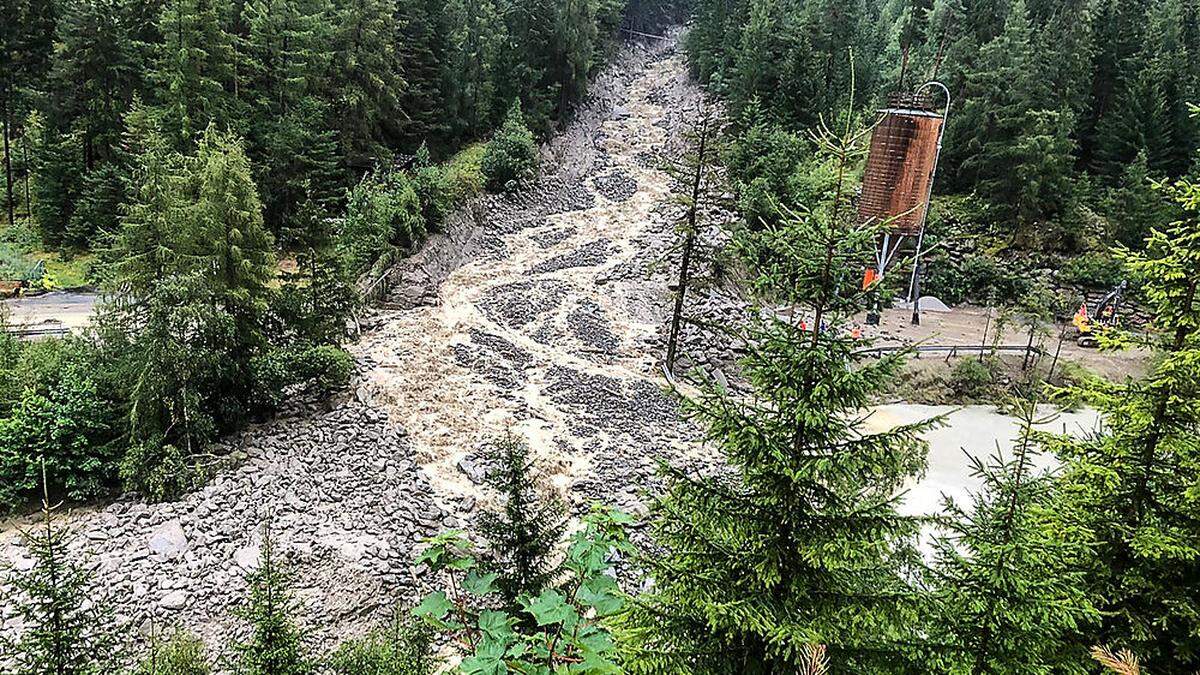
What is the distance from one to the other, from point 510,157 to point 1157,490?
33.3 metres

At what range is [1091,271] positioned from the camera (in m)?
32.2

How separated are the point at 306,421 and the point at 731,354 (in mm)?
13972

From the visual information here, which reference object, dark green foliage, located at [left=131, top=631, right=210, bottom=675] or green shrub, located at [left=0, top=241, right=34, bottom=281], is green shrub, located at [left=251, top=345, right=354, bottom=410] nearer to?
dark green foliage, located at [left=131, top=631, right=210, bottom=675]

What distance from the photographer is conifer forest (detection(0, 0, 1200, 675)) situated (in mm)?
5188

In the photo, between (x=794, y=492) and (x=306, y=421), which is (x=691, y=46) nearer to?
(x=306, y=421)

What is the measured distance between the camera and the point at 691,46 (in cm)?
5891

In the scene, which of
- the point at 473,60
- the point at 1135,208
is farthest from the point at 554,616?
the point at 473,60

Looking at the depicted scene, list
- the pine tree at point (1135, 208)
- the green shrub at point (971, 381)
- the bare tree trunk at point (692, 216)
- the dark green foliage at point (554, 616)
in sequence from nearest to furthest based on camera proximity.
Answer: the dark green foliage at point (554, 616) → the bare tree trunk at point (692, 216) → the green shrub at point (971, 381) → the pine tree at point (1135, 208)

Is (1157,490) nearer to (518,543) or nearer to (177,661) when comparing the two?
(518,543)

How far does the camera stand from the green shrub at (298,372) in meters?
18.9

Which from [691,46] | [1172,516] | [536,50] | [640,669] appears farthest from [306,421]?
[691,46]

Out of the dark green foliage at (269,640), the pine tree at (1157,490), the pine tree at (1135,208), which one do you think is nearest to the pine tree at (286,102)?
the dark green foliage at (269,640)

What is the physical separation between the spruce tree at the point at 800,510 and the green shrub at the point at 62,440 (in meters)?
16.4

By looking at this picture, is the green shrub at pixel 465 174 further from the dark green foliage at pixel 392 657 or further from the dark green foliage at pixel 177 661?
the dark green foliage at pixel 392 657
